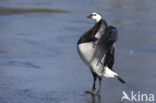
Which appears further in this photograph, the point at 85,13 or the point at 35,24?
the point at 85,13

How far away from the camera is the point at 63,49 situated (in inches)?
392

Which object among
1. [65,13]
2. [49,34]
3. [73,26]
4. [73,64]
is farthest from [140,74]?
[65,13]

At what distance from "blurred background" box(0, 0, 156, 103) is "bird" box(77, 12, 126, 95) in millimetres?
244

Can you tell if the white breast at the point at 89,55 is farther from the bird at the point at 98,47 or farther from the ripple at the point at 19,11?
the ripple at the point at 19,11

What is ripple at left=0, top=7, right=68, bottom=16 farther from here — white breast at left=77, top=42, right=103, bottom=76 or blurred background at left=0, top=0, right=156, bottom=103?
white breast at left=77, top=42, right=103, bottom=76

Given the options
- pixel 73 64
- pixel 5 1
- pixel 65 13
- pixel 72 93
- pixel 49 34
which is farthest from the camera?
pixel 5 1

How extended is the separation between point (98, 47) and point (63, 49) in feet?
8.96

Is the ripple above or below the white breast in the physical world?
below

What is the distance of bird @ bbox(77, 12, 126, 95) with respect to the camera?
23.6ft

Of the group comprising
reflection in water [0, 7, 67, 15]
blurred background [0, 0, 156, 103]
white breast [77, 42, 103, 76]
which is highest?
white breast [77, 42, 103, 76]

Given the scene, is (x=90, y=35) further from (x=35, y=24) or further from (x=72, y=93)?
(x=35, y=24)

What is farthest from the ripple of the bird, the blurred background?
the bird

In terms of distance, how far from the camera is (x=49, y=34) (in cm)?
1131

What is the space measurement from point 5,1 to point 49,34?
4586mm
